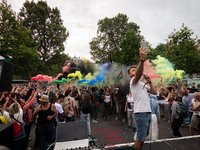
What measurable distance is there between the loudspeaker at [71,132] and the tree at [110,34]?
90.8 ft

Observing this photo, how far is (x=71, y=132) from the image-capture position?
9.09ft

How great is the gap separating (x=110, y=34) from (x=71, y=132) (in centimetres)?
3032

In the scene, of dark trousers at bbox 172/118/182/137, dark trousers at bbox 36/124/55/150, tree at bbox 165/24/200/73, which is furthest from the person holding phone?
tree at bbox 165/24/200/73

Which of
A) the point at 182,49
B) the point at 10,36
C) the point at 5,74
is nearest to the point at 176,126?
the point at 5,74

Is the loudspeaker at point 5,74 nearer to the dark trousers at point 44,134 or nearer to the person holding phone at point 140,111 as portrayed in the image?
the dark trousers at point 44,134

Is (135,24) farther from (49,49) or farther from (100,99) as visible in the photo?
(100,99)

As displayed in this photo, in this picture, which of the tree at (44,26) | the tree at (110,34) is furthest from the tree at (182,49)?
the tree at (44,26)

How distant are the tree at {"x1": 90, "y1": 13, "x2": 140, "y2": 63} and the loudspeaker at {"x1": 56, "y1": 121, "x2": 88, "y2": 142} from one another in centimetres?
2766

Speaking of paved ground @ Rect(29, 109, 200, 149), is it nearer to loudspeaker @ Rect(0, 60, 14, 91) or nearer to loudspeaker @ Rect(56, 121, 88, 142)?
loudspeaker @ Rect(56, 121, 88, 142)

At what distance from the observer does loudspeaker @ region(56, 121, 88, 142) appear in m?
2.71

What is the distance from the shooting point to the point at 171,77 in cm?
830

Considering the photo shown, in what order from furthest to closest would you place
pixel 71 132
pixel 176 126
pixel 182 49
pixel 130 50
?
pixel 130 50 < pixel 182 49 < pixel 176 126 < pixel 71 132

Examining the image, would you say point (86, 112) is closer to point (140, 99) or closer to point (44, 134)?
point (44, 134)

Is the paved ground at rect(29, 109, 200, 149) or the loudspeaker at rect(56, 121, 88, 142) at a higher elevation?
the loudspeaker at rect(56, 121, 88, 142)
